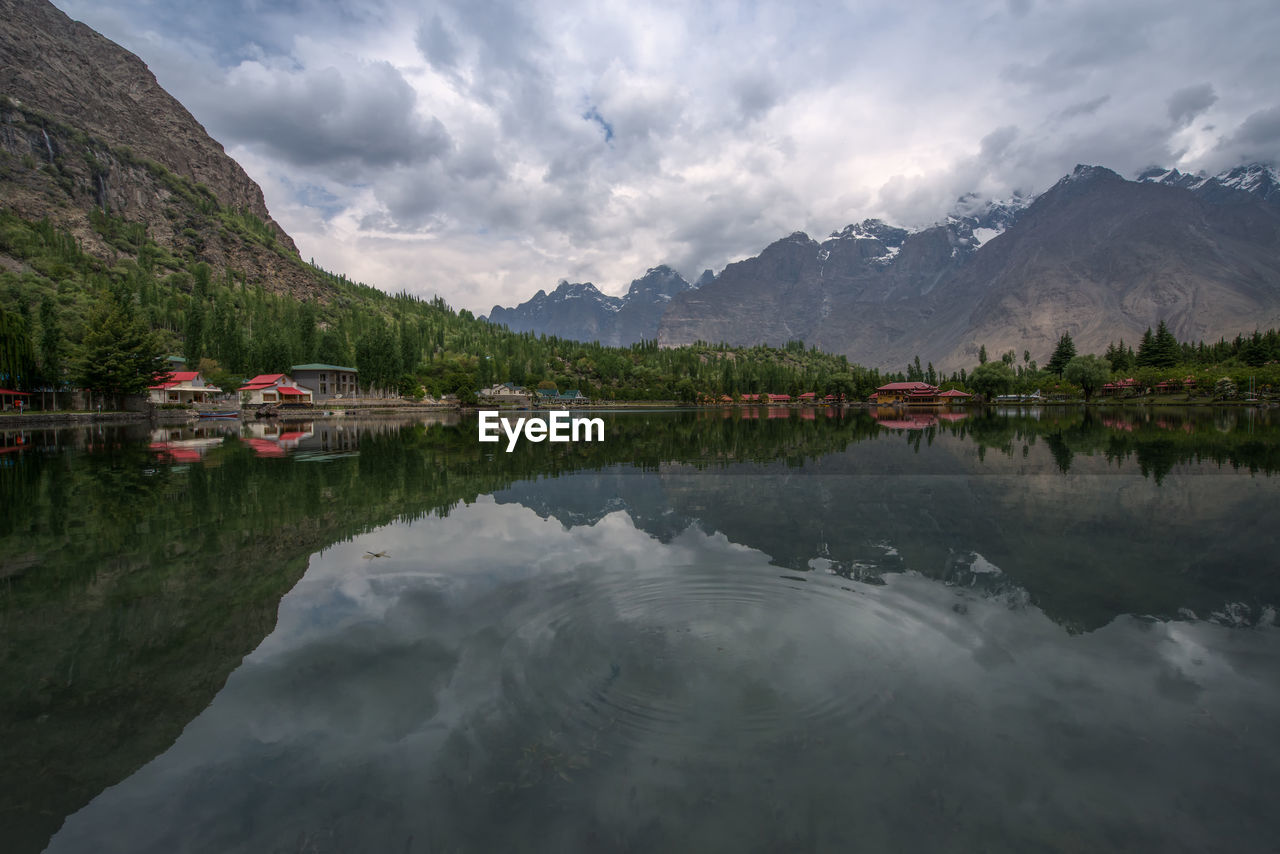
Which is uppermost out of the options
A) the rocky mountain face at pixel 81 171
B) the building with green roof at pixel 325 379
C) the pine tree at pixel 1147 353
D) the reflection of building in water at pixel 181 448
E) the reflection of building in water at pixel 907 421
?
the rocky mountain face at pixel 81 171

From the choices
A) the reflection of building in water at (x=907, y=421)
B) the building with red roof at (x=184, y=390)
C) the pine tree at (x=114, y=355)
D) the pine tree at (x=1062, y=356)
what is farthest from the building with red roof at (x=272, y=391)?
the pine tree at (x=1062, y=356)

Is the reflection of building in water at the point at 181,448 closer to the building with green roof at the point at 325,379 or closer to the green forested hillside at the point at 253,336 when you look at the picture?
the green forested hillside at the point at 253,336

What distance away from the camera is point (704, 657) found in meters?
6.49

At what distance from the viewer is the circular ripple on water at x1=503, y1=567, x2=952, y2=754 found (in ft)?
17.4

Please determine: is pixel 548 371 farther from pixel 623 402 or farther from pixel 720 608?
pixel 720 608

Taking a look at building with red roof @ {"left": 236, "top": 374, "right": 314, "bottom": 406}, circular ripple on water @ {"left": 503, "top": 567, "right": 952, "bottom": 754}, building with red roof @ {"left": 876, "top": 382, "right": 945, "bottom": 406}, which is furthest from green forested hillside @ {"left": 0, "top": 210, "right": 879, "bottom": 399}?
circular ripple on water @ {"left": 503, "top": 567, "right": 952, "bottom": 754}

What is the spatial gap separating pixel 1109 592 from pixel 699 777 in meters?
7.34

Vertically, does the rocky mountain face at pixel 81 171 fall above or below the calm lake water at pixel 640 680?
above

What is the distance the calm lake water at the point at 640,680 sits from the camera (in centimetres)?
420

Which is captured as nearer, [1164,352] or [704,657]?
[704,657]

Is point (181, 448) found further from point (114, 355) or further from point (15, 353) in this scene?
point (15, 353)

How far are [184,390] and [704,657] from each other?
96.1 m

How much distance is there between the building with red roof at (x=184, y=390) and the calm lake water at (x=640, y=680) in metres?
76.2

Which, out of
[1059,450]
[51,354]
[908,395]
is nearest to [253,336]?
[51,354]
